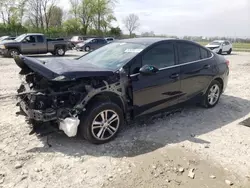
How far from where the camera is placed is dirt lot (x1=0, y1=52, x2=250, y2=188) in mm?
3068

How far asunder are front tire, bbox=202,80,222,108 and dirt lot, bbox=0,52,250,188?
730 mm

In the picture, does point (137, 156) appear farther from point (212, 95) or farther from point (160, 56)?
point (212, 95)

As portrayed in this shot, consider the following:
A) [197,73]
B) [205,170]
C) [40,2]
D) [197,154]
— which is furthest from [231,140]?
[40,2]

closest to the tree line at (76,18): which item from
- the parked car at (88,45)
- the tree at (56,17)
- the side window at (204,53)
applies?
the tree at (56,17)

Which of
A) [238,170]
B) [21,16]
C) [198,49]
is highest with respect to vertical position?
[21,16]

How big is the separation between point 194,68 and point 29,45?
51.2ft

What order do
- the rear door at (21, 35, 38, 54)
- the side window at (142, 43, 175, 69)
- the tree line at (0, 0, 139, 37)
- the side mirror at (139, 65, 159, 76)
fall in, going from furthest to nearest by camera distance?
1. the tree line at (0, 0, 139, 37)
2. the rear door at (21, 35, 38, 54)
3. the side window at (142, 43, 175, 69)
4. the side mirror at (139, 65, 159, 76)

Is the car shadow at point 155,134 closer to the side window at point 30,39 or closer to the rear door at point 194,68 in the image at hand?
the rear door at point 194,68

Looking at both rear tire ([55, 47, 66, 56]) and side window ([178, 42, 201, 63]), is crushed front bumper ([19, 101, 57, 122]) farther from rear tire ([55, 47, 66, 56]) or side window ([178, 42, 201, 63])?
rear tire ([55, 47, 66, 56])

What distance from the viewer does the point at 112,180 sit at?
307 centimetres

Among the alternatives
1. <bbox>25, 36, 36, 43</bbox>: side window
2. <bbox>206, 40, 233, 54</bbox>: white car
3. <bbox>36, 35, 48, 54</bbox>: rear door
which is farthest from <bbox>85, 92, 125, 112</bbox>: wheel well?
<bbox>206, 40, 233, 54</bbox>: white car

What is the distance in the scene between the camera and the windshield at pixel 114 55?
4.19 m

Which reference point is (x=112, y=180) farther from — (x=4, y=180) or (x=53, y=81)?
(x=53, y=81)

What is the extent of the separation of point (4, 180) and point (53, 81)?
1432mm
